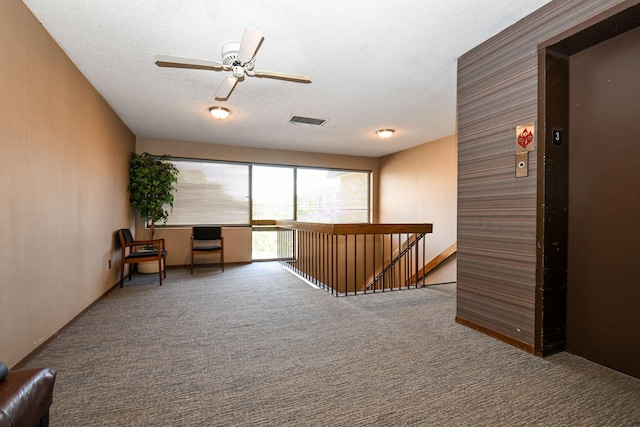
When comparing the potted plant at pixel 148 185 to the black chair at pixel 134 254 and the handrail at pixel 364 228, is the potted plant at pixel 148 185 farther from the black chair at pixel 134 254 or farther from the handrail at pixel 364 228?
the handrail at pixel 364 228

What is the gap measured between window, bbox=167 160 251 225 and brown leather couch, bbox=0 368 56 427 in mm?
5055

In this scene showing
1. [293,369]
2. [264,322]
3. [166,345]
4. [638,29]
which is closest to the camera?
[638,29]

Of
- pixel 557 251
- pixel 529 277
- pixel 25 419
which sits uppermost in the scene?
pixel 557 251

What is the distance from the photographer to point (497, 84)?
8.10 feet

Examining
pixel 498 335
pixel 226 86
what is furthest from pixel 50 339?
pixel 498 335

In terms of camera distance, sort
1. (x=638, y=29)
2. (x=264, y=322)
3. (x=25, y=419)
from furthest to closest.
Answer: (x=264, y=322) < (x=638, y=29) < (x=25, y=419)

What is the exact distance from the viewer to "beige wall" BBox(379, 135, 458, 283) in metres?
5.40

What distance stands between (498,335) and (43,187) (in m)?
3.84

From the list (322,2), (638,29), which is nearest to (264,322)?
(322,2)

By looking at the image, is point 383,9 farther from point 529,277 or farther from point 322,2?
point 529,277

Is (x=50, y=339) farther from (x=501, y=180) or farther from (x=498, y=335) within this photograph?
(x=501, y=180)

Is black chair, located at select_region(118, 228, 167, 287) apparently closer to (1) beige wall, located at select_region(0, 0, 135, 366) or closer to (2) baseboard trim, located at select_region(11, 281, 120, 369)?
(1) beige wall, located at select_region(0, 0, 135, 366)

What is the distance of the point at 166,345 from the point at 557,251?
3.07 metres

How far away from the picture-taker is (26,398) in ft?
3.55
